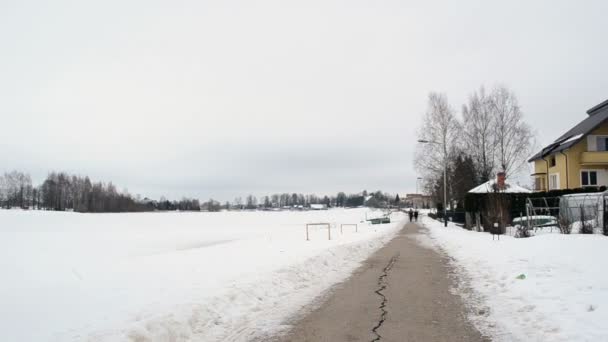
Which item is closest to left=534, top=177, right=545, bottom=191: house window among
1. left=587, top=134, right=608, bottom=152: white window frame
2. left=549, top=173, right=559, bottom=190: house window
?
left=549, top=173, right=559, bottom=190: house window

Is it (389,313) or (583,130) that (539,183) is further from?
(389,313)

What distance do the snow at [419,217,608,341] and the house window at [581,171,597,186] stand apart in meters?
24.9

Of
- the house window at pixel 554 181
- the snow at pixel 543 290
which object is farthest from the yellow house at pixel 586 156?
the snow at pixel 543 290

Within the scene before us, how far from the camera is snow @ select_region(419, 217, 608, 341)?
6414mm

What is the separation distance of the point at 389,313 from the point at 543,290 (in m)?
3.25

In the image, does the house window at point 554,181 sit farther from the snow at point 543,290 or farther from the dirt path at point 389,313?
the dirt path at point 389,313

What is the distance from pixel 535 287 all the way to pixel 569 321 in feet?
9.03

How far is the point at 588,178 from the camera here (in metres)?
35.9

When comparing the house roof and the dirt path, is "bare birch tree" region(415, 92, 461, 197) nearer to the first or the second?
the house roof

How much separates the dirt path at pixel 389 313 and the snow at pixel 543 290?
1.63 ft

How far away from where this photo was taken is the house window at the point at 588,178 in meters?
36.0

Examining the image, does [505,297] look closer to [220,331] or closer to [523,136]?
[220,331]

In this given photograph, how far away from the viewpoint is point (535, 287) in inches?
360

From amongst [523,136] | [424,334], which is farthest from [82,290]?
[523,136]
